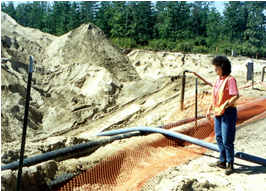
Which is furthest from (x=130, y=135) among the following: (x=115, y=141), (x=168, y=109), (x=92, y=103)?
(x=92, y=103)

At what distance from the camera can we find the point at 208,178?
3723 millimetres

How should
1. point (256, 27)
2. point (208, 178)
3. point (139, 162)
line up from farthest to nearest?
point (256, 27) < point (139, 162) < point (208, 178)

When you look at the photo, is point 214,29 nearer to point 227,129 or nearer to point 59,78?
point 59,78

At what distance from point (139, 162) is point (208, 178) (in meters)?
1.04

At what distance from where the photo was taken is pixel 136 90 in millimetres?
14125

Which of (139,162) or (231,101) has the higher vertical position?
(231,101)

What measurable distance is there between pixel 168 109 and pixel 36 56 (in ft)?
40.1

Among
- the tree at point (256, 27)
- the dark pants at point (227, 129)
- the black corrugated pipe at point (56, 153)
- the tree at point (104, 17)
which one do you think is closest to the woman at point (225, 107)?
the dark pants at point (227, 129)

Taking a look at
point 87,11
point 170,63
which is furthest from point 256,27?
point 87,11

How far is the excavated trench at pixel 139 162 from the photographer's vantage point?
3658 mm

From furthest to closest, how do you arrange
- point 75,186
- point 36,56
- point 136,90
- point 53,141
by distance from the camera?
point 36,56, point 136,90, point 53,141, point 75,186

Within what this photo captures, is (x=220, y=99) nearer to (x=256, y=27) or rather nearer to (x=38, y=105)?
(x=38, y=105)

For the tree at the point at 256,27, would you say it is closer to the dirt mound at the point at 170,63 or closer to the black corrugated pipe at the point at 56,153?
the dirt mound at the point at 170,63

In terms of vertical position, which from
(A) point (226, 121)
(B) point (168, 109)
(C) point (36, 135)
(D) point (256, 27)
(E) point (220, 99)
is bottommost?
(C) point (36, 135)
